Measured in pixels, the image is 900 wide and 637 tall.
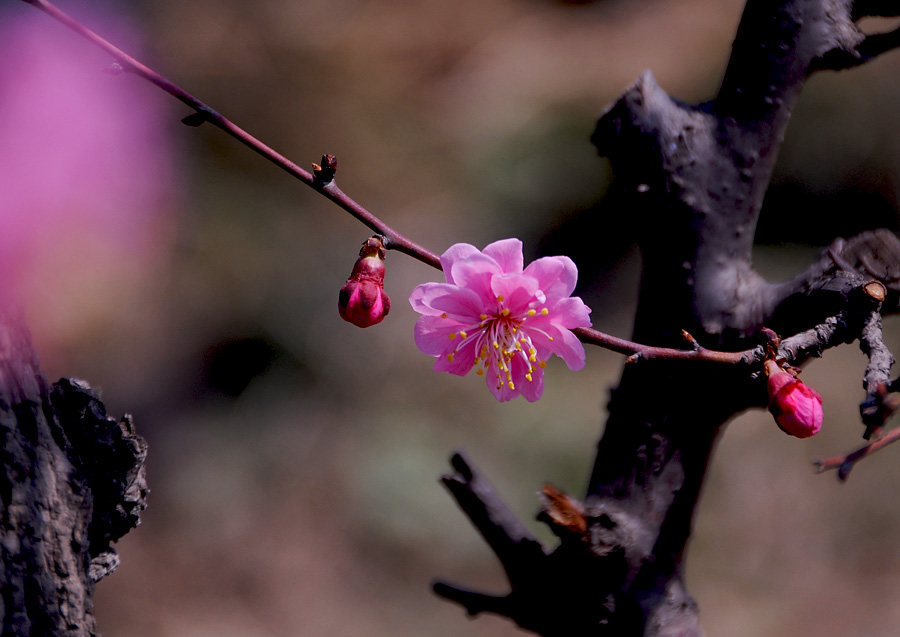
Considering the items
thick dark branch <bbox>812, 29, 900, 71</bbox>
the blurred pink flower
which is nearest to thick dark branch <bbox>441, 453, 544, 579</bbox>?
thick dark branch <bbox>812, 29, 900, 71</bbox>

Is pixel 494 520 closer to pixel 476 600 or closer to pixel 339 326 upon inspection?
pixel 476 600

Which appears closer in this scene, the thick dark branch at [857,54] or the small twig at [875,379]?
the small twig at [875,379]

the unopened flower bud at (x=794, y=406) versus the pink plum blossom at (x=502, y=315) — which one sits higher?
the unopened flower bud at (x=794, y=406)

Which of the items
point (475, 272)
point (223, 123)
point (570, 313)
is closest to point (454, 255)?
point (475, 272)

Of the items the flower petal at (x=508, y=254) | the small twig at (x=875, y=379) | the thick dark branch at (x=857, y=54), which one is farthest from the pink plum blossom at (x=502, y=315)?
the thick dark branch at (x=857, y=54)

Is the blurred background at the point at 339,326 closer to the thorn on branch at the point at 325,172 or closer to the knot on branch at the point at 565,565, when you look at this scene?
the knot on branch at the point at 565,565

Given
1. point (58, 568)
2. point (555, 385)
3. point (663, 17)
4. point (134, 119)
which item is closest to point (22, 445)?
point (58, 568)

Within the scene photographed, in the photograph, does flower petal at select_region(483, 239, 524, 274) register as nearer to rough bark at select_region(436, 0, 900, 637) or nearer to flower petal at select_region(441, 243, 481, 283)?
flower petal at select_region(441, 243, 481, 283)
